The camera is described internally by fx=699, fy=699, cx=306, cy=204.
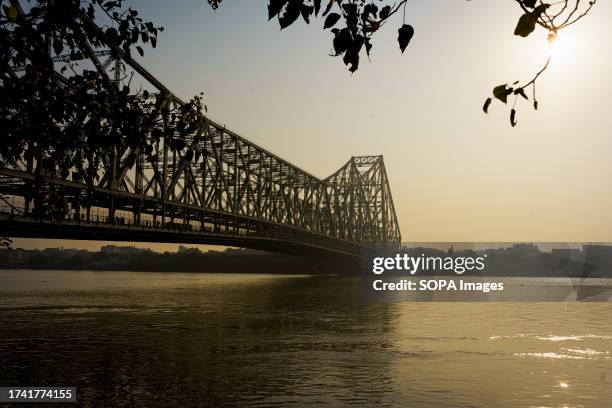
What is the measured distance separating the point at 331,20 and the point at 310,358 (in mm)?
18239

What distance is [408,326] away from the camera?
3409 cm

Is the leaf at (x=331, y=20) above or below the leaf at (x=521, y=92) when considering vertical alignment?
above

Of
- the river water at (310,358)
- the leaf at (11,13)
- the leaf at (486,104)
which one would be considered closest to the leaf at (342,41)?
the leaf at (486,104)

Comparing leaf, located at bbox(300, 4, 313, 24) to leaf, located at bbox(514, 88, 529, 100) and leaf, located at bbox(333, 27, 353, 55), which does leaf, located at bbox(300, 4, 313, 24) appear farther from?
leaf, located at bbox(514, 88, 529, 100)

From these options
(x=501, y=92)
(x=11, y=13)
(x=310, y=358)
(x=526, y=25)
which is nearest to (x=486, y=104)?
(x=501, y=92)

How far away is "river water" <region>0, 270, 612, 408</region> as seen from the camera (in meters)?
15.6

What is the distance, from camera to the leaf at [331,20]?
4527 mm

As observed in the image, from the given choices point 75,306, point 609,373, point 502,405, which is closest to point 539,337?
point 609,373

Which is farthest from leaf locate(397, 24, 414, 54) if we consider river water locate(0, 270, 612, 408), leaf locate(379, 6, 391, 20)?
river water locate(0, 270, 612, 408)

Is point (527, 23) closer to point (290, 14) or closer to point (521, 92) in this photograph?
point (521, 92)

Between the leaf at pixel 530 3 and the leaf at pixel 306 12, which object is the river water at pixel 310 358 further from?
the leaf at pixel 530 3

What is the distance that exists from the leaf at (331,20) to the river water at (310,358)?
11.2 m

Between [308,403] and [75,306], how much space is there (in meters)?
36.8

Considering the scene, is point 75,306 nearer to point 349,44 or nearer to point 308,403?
point 308,403
